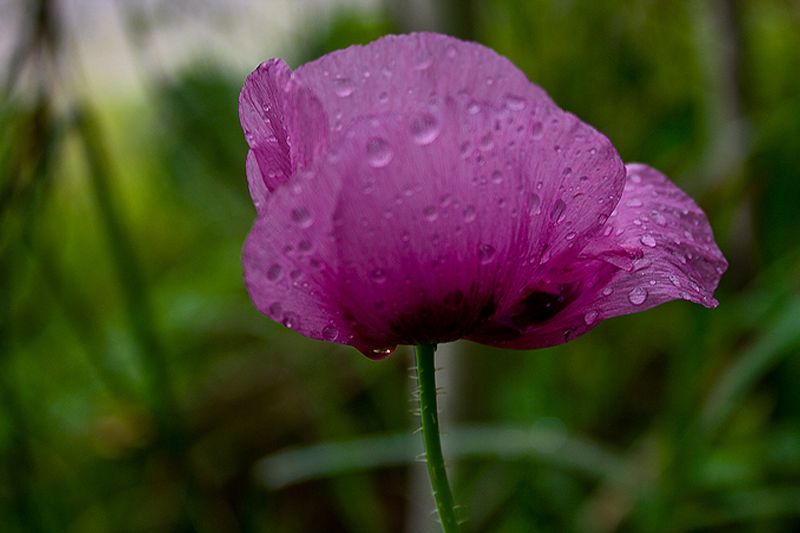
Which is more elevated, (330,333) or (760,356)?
(330,333)

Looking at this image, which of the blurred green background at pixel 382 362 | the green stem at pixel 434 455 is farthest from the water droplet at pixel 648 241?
the blurred green background at pixel 382 362

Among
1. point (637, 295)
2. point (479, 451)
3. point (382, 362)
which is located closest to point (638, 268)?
point (637, 295)

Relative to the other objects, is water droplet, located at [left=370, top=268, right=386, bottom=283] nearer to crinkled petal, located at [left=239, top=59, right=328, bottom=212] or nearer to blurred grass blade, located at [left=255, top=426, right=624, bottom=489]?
crinkled petal, located at [left=239, top=59, right=328, bottom=212]

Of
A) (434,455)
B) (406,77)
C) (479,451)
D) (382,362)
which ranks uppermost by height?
(406,77)

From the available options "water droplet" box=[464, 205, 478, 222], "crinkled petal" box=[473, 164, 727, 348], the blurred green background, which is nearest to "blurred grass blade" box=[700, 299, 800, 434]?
the blurred green background

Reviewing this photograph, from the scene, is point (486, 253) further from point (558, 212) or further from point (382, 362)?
point (382, 362)

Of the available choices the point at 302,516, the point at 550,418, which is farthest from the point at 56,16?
the point at 302,516
